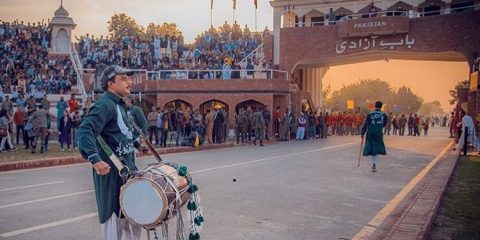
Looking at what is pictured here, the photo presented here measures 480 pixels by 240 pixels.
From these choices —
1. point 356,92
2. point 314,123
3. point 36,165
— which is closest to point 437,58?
point 314,123

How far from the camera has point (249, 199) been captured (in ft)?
28.8

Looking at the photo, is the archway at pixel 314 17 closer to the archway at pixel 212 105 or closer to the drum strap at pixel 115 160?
the archway at pixel 212 105

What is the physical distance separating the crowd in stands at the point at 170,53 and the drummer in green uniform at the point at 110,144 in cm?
2800

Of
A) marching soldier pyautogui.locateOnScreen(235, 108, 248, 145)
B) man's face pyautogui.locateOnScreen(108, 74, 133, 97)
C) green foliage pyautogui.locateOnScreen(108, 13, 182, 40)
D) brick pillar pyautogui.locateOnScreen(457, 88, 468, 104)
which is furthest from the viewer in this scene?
green foliage pyautogui.locateOnScreen(108, 13, 182, 40)

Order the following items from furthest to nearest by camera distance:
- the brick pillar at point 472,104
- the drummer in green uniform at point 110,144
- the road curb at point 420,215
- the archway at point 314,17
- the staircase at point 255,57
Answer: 1. the archway at point 314,17
2. the staircase at point 255,57
3. the brick pillar at point 472,104
4. the road curb at point 420,215
5. the drummer in green uniform at point 110,144

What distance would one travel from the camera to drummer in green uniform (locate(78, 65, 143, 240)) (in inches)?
170

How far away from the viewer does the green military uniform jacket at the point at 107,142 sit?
14.2ft

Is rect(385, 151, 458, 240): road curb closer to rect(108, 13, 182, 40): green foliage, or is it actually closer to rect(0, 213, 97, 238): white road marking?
rect(0, 213, 97, 238): white road marking

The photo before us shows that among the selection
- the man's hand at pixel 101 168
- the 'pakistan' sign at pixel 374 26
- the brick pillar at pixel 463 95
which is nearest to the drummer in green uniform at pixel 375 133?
the man's hand at pixel 101 168

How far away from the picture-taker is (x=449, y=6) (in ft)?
118

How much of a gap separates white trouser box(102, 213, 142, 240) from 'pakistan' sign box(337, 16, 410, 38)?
103 feet

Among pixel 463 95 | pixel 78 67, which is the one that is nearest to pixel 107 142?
pixel 78 67

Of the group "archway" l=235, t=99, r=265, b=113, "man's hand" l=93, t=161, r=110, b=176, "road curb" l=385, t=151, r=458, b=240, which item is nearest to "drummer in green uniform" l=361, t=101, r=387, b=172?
"road curb" l=385, t=151, r=458, b=240

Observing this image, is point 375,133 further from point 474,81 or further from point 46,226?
point 474,81
